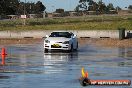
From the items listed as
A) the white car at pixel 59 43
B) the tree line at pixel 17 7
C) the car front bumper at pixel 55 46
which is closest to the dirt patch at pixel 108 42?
the white car at pixel 59 43

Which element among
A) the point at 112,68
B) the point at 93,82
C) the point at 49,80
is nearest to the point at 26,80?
the point at 49,80

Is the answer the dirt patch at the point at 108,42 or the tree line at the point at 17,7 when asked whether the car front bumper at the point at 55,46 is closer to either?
the dirt patch at the point at 108,42

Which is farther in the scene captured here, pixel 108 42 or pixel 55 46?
pixel 108 42

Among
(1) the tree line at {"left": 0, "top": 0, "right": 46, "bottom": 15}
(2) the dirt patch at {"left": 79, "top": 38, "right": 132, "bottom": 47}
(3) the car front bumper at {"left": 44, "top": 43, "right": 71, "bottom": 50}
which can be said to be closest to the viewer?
(3) the car front bumper at {"left": 44, "top": 43, "right": 71, "bottom": 50}

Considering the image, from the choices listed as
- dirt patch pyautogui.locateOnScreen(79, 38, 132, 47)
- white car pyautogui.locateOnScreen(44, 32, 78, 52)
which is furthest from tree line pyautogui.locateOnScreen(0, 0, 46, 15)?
white car pyautogui.locateOnScreen(44, 32, 78, 52)

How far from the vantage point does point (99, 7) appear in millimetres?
134375

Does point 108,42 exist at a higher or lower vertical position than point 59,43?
lower

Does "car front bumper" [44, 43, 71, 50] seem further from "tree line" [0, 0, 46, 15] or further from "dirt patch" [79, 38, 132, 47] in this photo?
"tree line" [0, 0, 46, 15]

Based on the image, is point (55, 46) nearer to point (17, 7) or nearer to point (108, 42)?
point (108, 42)

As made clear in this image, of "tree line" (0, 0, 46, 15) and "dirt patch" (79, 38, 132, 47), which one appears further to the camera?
"tree line" (0, 0, 46, 15)

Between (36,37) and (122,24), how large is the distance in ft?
48.0

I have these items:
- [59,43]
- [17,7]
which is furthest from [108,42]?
[17,7]

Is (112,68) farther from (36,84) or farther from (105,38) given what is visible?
(105,38)

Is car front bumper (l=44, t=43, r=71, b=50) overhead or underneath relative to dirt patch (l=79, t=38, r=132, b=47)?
overhead
